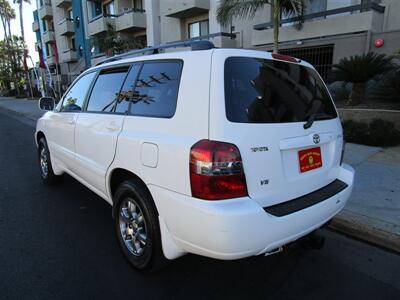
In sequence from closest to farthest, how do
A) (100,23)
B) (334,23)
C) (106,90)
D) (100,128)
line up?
(100,128), (106,90), (334,23), (100,23)

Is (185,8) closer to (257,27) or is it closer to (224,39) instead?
(224,39)

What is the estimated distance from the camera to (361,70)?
27.1 ft

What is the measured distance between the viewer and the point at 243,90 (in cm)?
220

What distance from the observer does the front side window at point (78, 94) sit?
3.73 m

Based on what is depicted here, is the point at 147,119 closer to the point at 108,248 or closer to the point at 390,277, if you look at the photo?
the point at 108,248

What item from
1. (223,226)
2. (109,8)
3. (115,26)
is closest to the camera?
(223,226)

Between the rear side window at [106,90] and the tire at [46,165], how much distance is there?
1.83m

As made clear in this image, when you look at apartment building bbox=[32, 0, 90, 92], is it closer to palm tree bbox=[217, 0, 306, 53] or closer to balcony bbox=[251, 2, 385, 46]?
balcony bbox=[251, 2, 385, 46]

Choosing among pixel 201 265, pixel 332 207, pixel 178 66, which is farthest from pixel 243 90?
pixel 201 265

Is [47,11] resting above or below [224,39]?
above

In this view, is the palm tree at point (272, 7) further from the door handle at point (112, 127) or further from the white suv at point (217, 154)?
the door handle at point (112, 127)

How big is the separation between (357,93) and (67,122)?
7717mm

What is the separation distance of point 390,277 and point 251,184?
5.44 feet

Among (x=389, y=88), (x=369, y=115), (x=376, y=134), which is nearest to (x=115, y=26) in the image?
(x=389, y=88)
